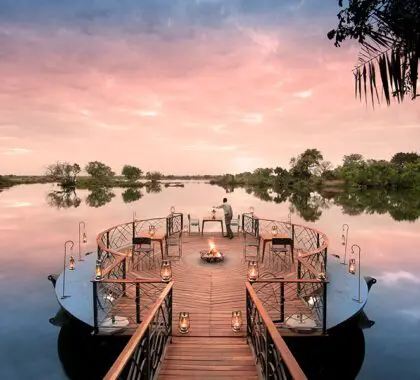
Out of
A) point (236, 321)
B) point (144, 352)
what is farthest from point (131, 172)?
point (144, 352)

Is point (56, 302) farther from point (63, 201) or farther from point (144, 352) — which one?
point (63, 201)

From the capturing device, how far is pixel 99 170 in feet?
322

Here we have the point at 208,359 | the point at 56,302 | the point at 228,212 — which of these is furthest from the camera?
the point at 228,212

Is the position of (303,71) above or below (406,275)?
above

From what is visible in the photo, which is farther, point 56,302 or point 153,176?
point 153,176

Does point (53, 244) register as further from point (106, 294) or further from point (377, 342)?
point (377, 342)

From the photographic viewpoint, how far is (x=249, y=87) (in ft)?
92.2

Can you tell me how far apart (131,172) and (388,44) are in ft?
360

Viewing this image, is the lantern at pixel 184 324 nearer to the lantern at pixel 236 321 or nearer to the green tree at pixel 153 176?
the lantern at pixel 236 321

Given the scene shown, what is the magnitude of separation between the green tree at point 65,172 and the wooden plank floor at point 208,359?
98.0 metres

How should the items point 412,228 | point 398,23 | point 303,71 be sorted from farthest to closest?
point 412,228 < point 303,71 < point 398,23

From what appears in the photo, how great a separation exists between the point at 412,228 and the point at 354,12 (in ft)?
92.4

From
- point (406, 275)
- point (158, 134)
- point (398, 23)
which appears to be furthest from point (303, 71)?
point (158, 134)

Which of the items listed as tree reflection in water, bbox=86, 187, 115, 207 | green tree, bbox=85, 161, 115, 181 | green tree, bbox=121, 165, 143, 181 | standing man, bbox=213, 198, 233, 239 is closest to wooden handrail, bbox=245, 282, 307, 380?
standing man, bbox=213, 198, 233, 239
